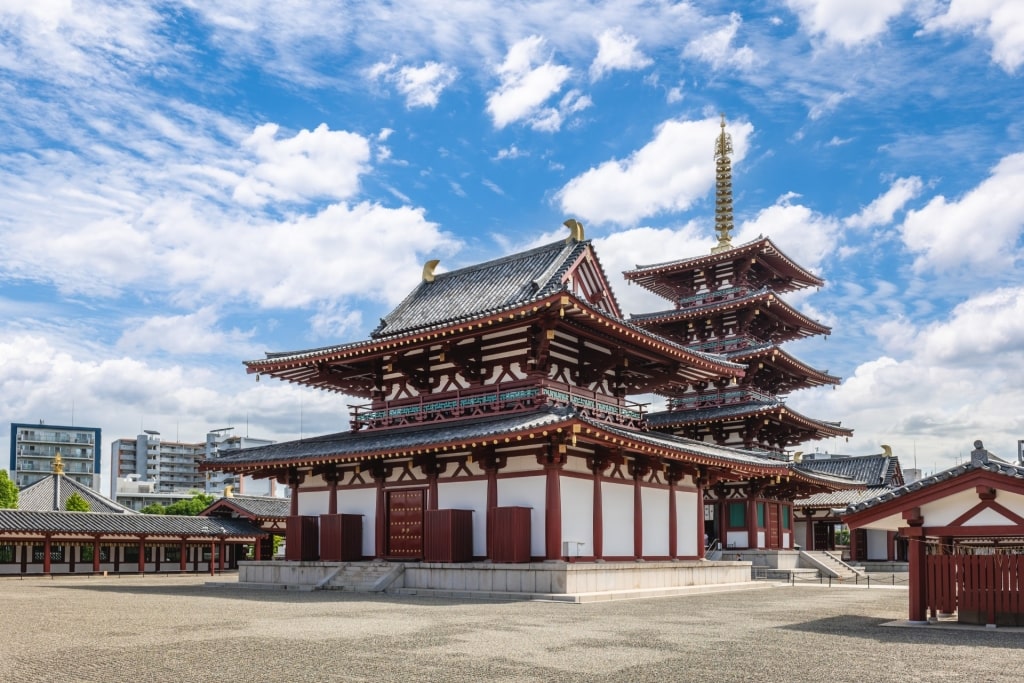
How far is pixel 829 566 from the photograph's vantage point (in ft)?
154

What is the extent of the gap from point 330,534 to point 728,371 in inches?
660

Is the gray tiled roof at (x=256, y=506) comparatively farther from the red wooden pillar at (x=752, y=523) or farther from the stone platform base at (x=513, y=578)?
the red wooden pillar at (x=752, y=523)

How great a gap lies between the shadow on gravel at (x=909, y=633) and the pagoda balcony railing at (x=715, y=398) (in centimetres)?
3106

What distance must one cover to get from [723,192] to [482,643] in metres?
50.0

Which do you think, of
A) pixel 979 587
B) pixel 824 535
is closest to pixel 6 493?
pixel 824 535

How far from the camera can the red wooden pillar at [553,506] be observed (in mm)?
28172

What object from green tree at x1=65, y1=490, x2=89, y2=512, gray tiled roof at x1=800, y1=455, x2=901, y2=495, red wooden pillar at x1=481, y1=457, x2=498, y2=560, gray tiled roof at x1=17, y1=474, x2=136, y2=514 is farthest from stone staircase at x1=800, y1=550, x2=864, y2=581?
green tree at x1=65, y1=490, x2=89, y2=512

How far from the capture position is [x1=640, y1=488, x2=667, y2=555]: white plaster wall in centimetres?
3328

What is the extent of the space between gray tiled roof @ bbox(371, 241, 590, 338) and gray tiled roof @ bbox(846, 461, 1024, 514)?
14.3 meters

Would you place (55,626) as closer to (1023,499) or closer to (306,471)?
(306,471)

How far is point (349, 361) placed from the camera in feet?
115

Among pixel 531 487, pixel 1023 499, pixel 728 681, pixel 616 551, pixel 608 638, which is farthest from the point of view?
pixel 616 551

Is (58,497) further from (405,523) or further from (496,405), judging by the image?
(496,405)

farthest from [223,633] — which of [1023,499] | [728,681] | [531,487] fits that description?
[1023,499]
